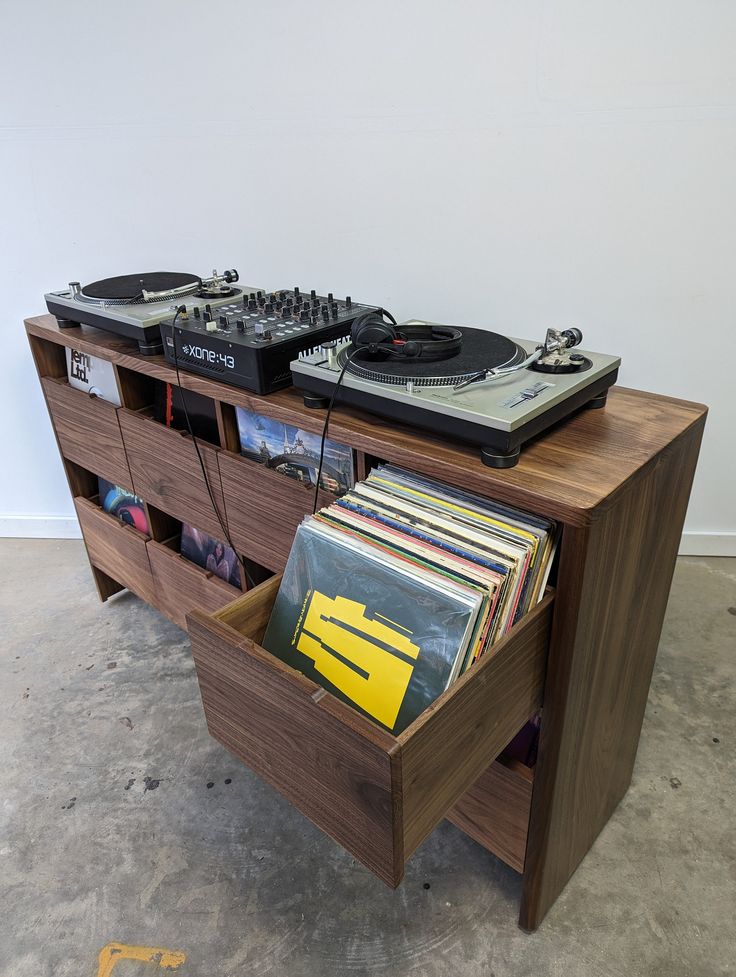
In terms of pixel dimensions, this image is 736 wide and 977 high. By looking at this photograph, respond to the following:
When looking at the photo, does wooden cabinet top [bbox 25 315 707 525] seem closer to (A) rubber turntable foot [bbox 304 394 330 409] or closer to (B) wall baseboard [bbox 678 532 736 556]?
(A) rubber turntable foot [bbox 304 394 330 409]

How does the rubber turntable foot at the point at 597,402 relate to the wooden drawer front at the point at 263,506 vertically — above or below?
above

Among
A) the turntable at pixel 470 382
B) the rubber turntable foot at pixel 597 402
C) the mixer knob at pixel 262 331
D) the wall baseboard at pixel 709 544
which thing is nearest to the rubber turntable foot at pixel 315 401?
the turntable at pixel 470 382

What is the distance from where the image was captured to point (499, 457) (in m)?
0.79

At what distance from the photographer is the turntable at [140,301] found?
1272 millimetres

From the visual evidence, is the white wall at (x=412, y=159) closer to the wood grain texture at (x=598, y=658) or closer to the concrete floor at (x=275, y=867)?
the wood grain texture at (x=598, y=658)

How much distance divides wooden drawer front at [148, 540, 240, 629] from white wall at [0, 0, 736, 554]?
0.84 meters

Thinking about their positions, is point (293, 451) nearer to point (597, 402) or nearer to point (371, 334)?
point (371, 334)

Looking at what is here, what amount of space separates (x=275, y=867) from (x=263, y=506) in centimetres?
68

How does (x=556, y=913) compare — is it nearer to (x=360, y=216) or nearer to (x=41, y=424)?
(x=360, y=216)

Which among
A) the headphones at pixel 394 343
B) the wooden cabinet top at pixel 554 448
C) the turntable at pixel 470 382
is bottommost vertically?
the wooden cabinet top at pixel 554 448

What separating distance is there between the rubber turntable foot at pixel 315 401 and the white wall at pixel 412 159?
2.85 ft

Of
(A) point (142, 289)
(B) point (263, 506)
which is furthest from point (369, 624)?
(A) point (142, 289)

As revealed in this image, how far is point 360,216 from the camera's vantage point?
170cm

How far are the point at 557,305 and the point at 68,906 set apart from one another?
169cm
